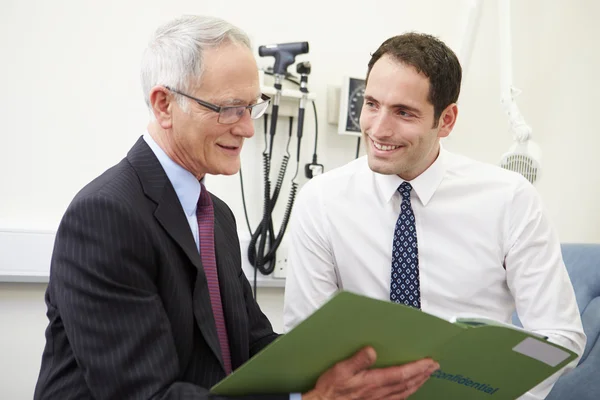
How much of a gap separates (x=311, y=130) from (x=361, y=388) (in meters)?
1.40

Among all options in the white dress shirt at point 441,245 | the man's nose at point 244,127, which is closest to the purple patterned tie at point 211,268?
the man's nose at point 244,127

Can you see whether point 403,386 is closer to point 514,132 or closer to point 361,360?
point 361,360

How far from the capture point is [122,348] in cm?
94

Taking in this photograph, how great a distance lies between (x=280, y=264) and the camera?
7.26 feet

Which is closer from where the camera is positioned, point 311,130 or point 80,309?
point 80,309

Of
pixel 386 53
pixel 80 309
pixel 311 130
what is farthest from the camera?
pixel 311 130

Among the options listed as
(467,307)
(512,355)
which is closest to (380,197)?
(467,307)

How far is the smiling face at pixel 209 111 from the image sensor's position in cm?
113

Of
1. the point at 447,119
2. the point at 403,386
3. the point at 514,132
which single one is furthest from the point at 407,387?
the point at 514,132

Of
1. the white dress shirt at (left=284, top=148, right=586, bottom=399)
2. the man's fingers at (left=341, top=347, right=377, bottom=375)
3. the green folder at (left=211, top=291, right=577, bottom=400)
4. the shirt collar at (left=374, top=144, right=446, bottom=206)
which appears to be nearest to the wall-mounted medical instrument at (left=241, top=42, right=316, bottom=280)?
the white dress shirt at (left=284, top=148, right=586, bottom=399)

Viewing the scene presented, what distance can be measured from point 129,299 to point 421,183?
92 cm

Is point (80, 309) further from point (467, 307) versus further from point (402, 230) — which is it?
point (467, 307)

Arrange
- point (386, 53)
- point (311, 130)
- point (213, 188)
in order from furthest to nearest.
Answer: point (311, 130) → point (213, 188) → point (386, 53)

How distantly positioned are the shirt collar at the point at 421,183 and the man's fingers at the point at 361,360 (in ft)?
2.24
